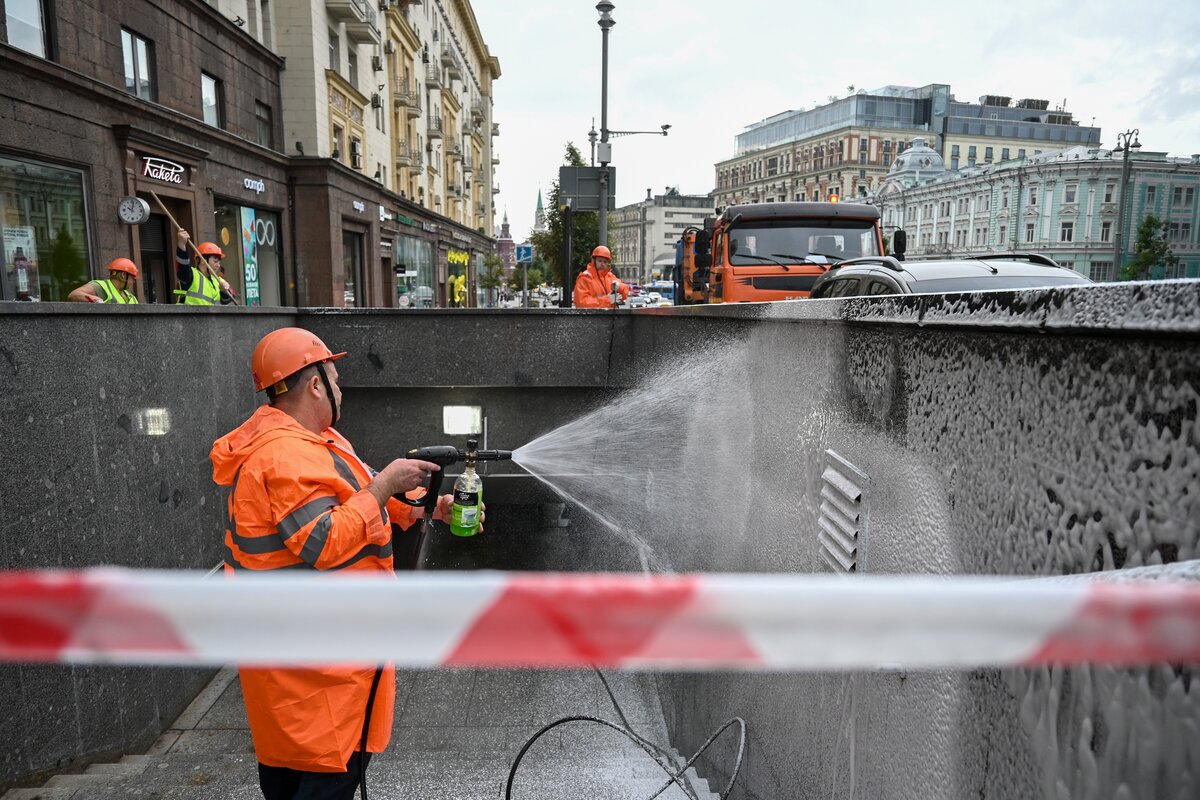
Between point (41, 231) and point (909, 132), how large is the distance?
10671cm

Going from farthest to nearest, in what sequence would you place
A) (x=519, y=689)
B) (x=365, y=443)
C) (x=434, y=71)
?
(x=434, y=71) < (x=365, y=443) < (x=519, y=689)

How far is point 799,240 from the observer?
35.2ft

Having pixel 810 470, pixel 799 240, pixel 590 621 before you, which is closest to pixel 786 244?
pixel 799 240

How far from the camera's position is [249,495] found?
2.55 m

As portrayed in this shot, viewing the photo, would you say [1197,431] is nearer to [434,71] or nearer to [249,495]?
[249,495]

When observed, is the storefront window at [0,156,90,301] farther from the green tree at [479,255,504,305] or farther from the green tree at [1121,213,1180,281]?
the green tree at [1121,213,1180,281]

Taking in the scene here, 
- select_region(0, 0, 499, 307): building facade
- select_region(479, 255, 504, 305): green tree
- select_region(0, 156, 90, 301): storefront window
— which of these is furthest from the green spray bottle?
select_region(479, 255, 504, 305): green tree

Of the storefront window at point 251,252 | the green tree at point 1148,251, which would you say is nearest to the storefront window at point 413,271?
the storefront window at point 251,252

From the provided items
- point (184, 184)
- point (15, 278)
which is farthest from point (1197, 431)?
point (184, 184)

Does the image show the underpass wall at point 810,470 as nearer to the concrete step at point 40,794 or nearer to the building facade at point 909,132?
the concrete step at point 40,794

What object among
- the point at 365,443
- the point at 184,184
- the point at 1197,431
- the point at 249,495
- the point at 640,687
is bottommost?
the point at 640,687

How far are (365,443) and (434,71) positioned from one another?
39.3 metres

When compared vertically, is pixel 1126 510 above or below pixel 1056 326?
below

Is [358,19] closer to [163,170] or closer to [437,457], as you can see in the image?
[163,170]
